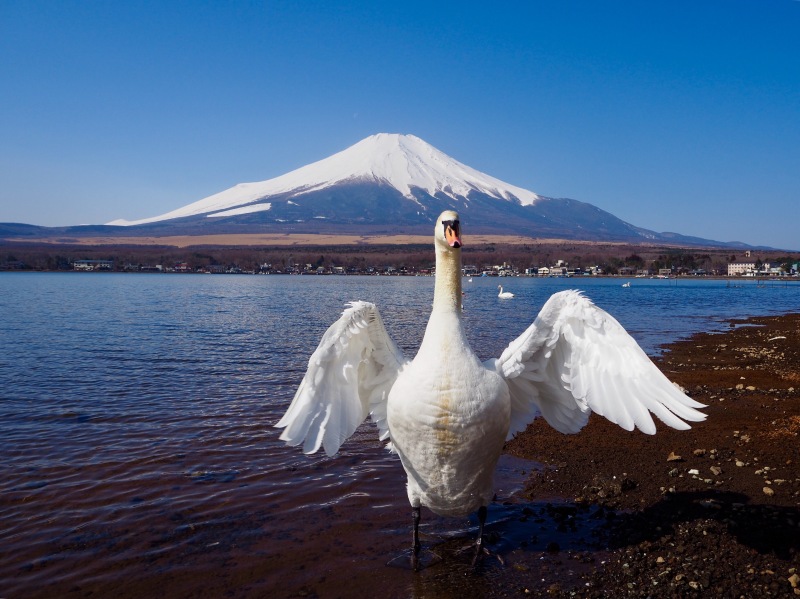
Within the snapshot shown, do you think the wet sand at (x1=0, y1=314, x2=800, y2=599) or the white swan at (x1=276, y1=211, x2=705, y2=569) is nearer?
the white swan at (x1=276, y1=211, x2=705, y2=569)

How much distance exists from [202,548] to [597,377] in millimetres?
4839

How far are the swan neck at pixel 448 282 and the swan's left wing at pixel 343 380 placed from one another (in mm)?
686

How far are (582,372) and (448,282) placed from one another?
1.69 metres

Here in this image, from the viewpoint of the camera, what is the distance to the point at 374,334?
6332 mm

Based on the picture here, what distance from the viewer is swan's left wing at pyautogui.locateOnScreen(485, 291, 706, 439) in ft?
18.0

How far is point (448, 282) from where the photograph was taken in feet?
19.9

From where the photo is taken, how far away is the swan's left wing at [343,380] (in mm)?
6082

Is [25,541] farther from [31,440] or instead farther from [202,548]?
[31,440]

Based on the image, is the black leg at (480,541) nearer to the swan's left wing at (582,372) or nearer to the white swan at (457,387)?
the white swan at (457,387)

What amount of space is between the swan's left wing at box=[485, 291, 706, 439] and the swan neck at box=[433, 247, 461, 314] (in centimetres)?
83

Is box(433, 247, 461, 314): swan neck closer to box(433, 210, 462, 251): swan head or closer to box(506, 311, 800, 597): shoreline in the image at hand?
box(433, 210, 462, 251): swan head

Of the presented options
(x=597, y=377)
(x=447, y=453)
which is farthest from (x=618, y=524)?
(x=447, y=453)

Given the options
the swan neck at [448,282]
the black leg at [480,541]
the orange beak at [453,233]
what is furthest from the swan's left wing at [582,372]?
the black leg at [480,541]

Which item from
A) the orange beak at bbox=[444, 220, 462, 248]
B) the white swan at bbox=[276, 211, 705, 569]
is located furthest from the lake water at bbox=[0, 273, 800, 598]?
the orange beak at bbox=[444, 220, 462, 248]
